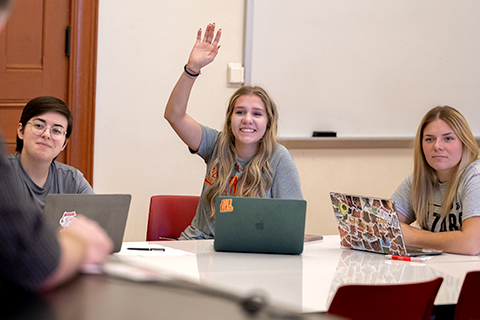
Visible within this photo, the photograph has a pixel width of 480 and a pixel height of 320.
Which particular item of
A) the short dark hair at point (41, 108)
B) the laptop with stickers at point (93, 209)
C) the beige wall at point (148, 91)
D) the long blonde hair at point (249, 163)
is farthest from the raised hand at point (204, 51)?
the laptop with stickers at point (93, 209)

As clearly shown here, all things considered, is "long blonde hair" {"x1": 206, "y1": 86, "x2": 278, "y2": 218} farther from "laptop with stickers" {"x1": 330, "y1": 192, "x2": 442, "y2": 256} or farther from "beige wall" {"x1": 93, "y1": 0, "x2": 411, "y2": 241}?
"beige wall" {"x1": 93, "y1": 0, "x2": 411, "y2": 241}

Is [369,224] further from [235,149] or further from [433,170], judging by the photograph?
[235,149]

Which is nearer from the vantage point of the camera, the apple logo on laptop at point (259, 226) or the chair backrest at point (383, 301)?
the chair backrest at point (383, 301)

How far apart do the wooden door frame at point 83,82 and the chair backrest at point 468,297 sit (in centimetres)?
247

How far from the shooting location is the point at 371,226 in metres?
2.02

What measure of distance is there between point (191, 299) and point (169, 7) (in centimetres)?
321

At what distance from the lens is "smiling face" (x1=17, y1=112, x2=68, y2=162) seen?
222 cm

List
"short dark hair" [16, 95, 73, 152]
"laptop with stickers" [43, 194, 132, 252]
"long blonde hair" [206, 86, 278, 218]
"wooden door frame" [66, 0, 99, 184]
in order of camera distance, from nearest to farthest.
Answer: "laptop with stickers" [43, 194, 132, 252]
"short dark hair" [16, 95, 73, 152]
"long blonde hair" [206, 86, 278, 218]
"wooden door frame" [66, 0, 99, 184]

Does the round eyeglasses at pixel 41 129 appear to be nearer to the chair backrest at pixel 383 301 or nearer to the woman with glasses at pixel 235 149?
the woman with glasses at pixel 235 149

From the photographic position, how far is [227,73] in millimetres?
3555

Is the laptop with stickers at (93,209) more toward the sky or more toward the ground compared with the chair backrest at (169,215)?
more toward the sky

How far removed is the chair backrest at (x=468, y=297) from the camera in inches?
55.0

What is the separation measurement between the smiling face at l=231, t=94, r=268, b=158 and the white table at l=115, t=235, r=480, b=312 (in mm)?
621

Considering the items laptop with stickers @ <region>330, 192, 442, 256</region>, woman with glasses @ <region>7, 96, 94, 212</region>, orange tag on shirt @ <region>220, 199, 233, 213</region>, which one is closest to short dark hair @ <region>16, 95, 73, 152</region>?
woman with glasses @ <region>7, 96, 94, 212</region>
